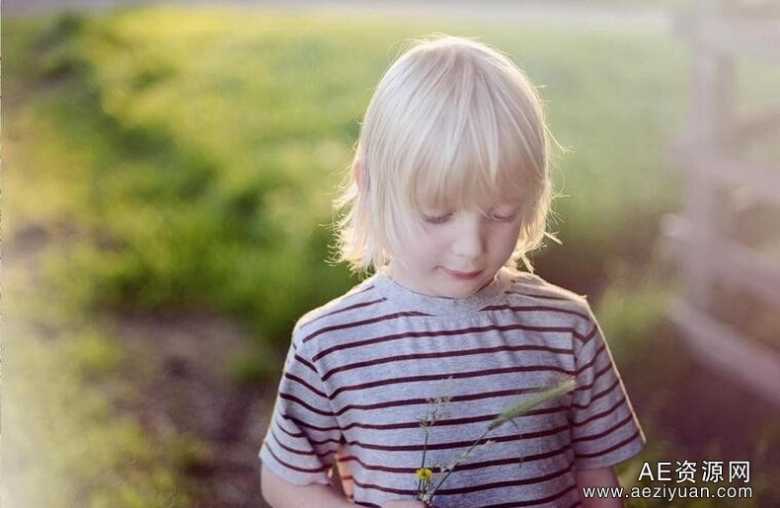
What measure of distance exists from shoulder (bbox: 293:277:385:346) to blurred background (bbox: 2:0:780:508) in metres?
0.80

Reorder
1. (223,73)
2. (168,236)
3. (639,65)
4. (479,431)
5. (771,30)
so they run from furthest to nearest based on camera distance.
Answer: (639,65) → (223,73) → (168,236) → (771,30) → (479,431)

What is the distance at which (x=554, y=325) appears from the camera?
173 centimetres

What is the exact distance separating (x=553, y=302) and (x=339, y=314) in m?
0.32

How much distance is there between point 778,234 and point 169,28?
11.0 ft

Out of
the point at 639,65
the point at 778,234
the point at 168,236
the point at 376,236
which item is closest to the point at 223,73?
the point at 168,236

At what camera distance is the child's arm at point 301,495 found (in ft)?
5.70

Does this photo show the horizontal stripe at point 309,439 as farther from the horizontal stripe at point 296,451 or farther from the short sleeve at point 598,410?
the short sleeve at point 598,410

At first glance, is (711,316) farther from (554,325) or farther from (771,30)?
(554,325)

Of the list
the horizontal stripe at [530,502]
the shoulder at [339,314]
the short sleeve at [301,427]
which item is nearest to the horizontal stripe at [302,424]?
the short sleeve at [301,427]

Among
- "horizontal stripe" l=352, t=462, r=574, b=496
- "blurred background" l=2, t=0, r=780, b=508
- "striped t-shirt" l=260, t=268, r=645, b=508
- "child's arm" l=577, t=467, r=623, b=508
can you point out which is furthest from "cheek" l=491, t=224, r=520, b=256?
"blurred background" l=2, t=0, r=780, b=508

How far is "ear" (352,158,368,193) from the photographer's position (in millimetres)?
1689

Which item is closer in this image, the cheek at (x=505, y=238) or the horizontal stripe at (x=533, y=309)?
the cheek at (x=505, y=238)

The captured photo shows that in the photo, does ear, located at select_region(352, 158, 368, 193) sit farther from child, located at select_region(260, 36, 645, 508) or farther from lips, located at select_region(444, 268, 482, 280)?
lips, located at select_region(444, 268, 482, 280)

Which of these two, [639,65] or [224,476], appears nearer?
[224,476]
